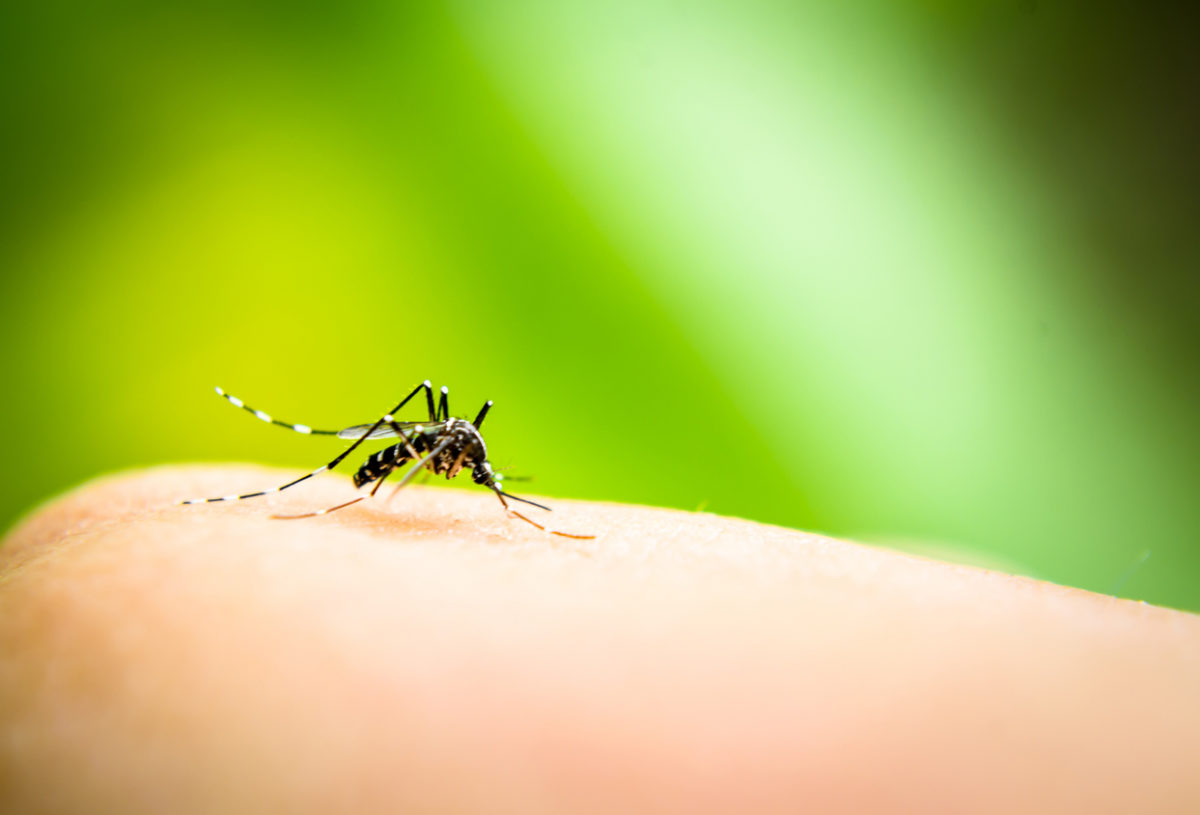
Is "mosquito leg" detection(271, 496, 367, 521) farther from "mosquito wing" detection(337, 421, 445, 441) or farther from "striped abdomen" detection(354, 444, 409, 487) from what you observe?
"mosquito wing" detection(337, 421, 445, 441)

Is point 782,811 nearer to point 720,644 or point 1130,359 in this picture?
point 720,644

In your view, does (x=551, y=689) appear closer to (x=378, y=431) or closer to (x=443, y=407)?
(x=378, y=431)

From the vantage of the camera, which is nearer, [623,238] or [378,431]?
[378,431]

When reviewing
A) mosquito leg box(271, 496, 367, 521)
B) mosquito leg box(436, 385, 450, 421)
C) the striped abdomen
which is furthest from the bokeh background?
mosquito leg box(271, 496, 367, 521)

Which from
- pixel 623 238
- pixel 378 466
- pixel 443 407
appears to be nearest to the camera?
pixel 378 466

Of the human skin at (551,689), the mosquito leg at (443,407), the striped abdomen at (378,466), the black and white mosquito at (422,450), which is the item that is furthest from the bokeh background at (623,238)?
the human skin at (551,689)

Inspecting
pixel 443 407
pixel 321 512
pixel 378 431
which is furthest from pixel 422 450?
pixel 321 512
